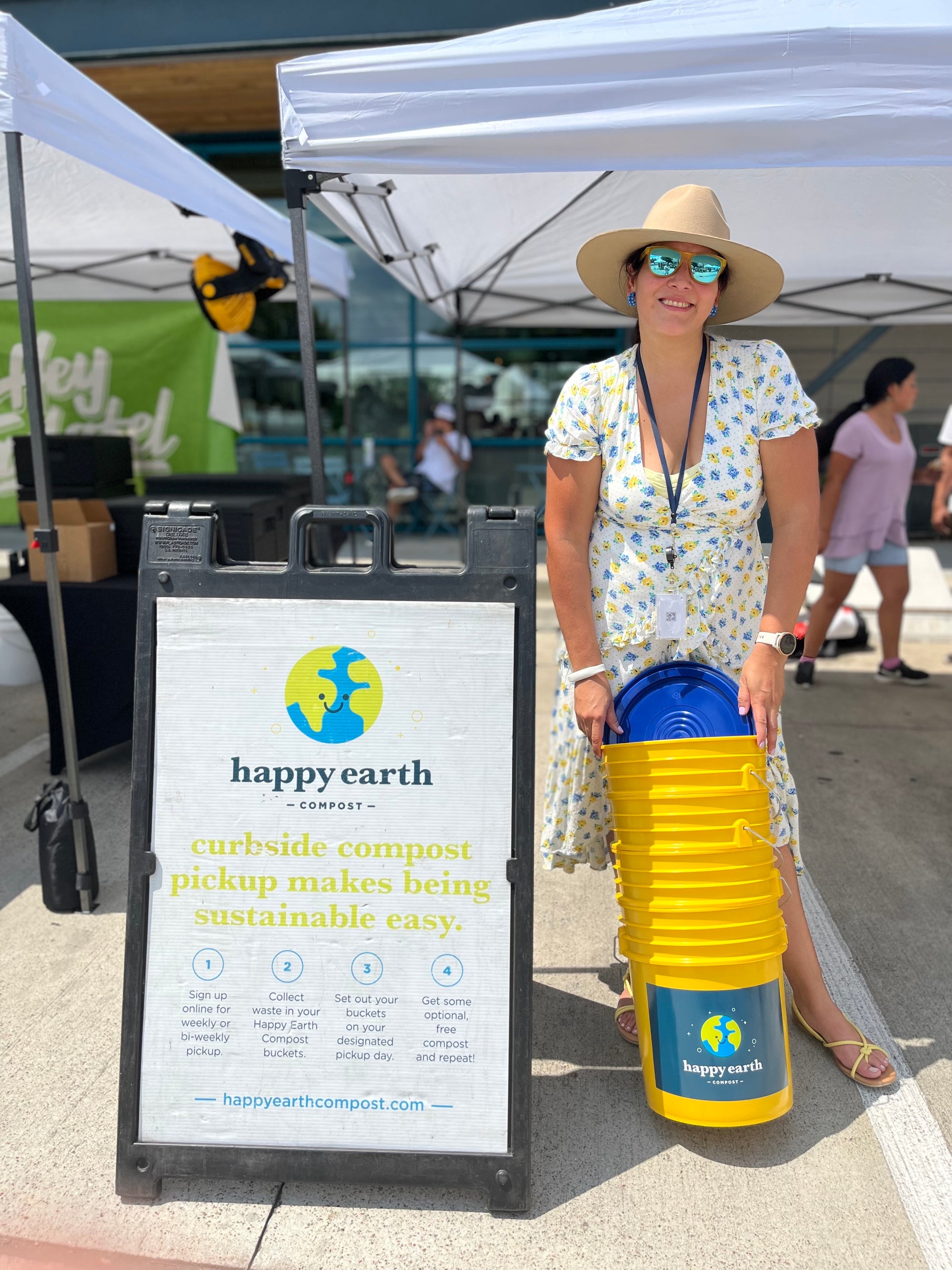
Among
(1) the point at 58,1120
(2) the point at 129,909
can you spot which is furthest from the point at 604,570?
(1) the point at 58,1120

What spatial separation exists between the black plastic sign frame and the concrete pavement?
9 cm

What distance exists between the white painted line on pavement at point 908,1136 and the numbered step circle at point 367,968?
3.69 ft

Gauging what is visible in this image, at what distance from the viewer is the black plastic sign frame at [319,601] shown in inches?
70.8

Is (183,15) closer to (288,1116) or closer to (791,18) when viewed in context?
(791,18)

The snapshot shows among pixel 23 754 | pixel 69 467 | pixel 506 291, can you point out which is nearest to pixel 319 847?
pixel 23 754

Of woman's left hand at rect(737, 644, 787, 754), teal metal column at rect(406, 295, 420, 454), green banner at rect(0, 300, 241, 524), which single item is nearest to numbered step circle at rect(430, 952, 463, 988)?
woman's left hand at rect(737, 644, 787, 754)

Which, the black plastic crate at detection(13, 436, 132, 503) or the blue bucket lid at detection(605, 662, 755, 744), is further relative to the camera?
the black plastic crate at detection(13, 436, 132, 503)

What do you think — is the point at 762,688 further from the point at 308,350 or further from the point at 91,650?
the point at 91,650

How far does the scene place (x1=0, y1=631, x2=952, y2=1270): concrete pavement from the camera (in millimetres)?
1767

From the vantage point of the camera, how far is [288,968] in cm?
185

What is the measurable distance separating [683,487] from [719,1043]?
1.15m

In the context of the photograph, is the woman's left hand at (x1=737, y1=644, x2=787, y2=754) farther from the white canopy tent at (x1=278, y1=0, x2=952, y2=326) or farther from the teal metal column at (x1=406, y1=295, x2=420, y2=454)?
the teal metal column at (x1=406, y1=295, x2=420, y2=454)

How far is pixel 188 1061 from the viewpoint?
1829 mm

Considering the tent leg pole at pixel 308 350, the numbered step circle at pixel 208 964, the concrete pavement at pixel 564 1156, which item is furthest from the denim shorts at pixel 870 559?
the numbered step circle at pixel 208 964
